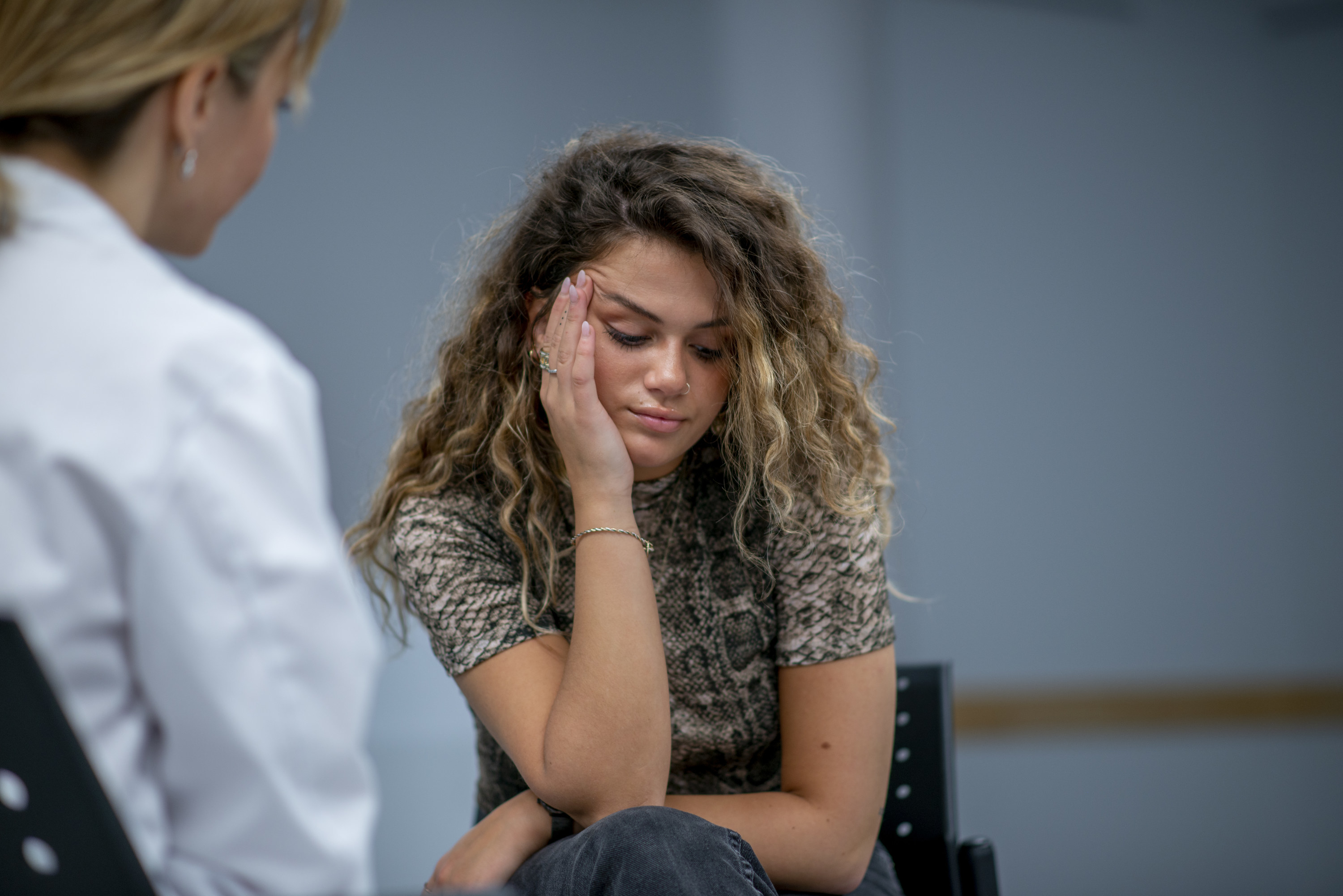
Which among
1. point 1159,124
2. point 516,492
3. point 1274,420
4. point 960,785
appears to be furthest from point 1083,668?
point 516,492

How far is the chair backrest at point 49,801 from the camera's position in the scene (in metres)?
0.57

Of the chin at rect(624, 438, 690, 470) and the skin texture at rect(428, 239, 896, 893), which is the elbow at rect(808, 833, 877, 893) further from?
the chin at rect(624, 438, 690, 470)

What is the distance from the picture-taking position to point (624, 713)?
117cm

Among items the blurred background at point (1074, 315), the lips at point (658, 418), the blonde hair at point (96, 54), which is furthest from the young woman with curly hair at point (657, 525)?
the blurred background at point (1074, 315)

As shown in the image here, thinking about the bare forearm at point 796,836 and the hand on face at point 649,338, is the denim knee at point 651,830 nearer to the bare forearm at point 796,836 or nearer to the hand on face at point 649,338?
the bare forearm at point 796,836

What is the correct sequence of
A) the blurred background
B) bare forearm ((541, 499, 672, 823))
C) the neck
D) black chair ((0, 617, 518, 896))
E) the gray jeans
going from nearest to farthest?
black chair ((0, 617, 518, 896)) < the neck < the gray jeans < bare forearm ((541, 499, 672, 823)) < the blurred background

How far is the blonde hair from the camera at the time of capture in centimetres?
64

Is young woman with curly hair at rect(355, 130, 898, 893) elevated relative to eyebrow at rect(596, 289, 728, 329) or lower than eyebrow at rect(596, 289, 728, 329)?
lower

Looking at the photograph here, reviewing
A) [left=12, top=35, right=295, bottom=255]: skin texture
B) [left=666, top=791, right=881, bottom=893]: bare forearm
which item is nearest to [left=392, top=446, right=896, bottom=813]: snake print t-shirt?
[left=666, top=791, right=881, bottom=893]: bare forearm

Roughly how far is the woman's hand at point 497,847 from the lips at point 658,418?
1.54 feet

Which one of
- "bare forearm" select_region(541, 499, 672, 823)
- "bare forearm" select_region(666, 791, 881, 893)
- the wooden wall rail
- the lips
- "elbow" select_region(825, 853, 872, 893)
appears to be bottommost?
the wooden wall rail

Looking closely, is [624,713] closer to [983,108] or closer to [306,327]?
[306,327]

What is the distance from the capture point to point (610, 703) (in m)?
1.17

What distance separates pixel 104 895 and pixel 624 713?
2.08ft
